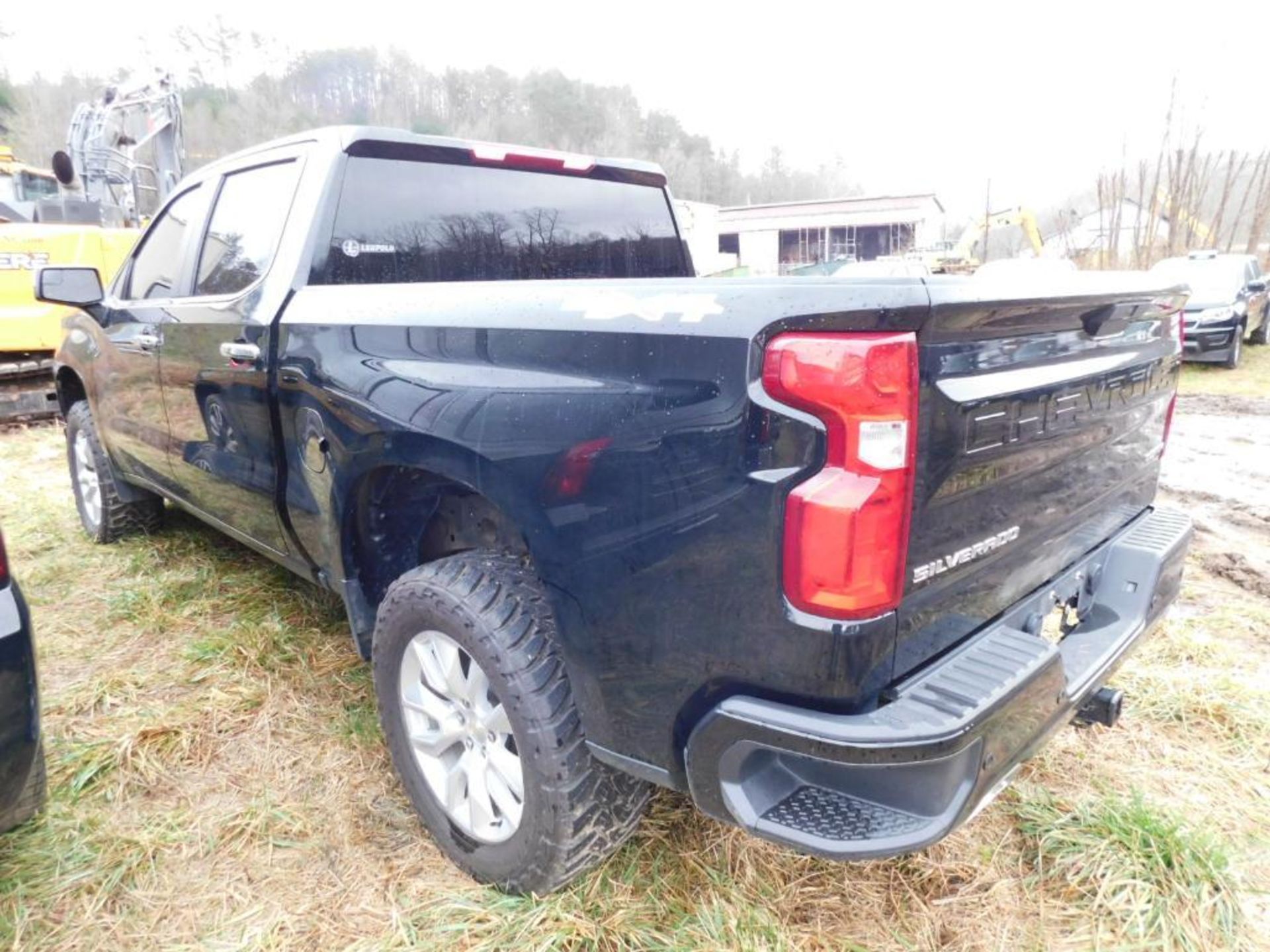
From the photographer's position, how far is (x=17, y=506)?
18.2 feet

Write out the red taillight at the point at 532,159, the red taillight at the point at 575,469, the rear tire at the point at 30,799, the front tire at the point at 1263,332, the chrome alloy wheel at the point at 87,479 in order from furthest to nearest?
the front tire at the point at 1263,332 < the chrome alloy wheel at the point at 87,479 < the red taillight at the point at 532,159 < the rear tire at the point at 30,799 < the red taillight at the point at 575,469

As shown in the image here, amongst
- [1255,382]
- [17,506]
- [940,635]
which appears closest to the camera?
[940,635]

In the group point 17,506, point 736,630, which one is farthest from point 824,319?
point 17,506

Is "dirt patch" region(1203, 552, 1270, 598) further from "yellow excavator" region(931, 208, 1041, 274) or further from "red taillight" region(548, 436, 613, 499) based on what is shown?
"yellow excavator" region(931, 208, 1041, 274)

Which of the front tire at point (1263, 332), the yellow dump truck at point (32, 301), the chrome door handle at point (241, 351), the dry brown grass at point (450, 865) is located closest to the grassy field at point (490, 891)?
the dry brown grass at point (450, 865)

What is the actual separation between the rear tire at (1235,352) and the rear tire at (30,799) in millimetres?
14276

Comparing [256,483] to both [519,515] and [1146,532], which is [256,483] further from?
[1146,532]

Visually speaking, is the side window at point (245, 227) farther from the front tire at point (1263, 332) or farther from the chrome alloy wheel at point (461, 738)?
the front tire at point (1263, 332)

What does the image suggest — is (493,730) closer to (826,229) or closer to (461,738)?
(461,738)

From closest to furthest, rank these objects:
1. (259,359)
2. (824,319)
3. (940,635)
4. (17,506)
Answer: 1. (824,319)
2. (940,635)
3. (259,359)
4. (17,506)

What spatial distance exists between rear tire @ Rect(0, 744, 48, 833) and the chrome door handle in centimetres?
127

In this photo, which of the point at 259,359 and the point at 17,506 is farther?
the point at 17,506

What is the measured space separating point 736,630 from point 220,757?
6.84 ft

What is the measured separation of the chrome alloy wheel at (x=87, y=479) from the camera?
4.58 metres
